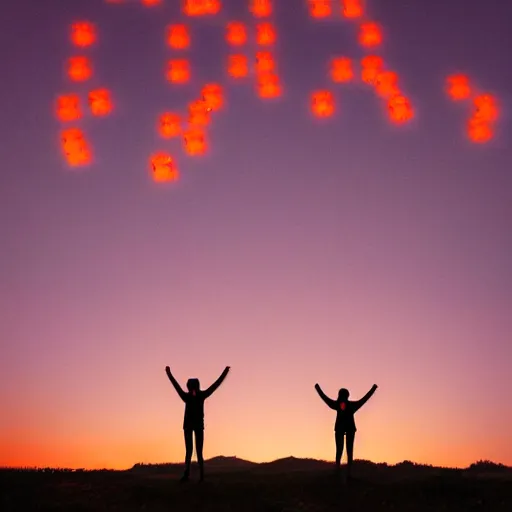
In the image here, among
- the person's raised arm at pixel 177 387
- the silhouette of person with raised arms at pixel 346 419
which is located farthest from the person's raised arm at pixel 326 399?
the person's raised arm at pixel 177 387

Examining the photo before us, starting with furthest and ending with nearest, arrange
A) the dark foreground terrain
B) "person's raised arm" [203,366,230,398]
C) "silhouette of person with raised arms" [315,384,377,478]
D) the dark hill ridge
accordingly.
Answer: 1. the dark hill ridge
2. "silhouette of person with raised arms" [315,384,377,478]
3. "person's raised arm" [203,366,230,398]
4. the dark foreground terrain

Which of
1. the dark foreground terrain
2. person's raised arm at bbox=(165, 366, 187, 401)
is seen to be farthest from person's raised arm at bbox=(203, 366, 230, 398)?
the dark foreground terrain

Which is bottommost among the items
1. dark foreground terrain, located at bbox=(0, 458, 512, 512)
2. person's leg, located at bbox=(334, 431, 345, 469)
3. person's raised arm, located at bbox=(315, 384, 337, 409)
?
dark foreground terrain, located at bbox=(0, 458, 512, 512)

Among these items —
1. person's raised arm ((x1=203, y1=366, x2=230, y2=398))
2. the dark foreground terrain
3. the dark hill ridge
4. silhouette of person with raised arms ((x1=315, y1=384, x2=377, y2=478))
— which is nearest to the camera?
the dark foreground terrain

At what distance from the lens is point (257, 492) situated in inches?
809

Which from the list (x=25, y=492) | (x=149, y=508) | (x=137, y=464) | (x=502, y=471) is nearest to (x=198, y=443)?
(x=149, y=508)

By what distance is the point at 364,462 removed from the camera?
2672cm

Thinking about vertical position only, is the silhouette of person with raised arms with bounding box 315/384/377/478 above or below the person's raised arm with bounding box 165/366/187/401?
below

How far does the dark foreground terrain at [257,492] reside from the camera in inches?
766

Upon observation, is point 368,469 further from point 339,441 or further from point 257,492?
point 257,492

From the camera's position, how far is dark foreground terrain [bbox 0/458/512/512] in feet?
63.9

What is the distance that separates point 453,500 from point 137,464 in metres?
12.9

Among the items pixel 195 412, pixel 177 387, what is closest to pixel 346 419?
pixel 195 412

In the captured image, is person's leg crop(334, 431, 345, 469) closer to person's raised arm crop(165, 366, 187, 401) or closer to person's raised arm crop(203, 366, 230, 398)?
person's raised arm crop(203, 366, 230, 398)
